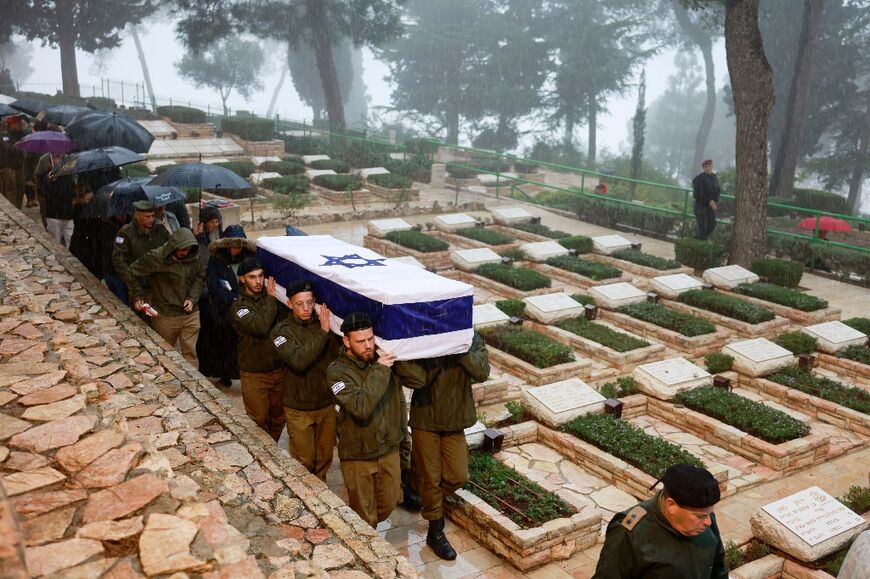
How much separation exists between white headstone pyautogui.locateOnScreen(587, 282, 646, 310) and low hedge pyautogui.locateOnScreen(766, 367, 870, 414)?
2.59 m

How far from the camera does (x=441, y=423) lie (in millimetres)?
4926

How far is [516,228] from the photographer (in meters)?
15.8

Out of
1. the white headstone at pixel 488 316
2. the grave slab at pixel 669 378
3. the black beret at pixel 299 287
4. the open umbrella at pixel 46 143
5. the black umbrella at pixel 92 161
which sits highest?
the open umbrella at pixel 46 143

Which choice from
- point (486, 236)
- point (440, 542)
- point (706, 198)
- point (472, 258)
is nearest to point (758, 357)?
point (472, 258)

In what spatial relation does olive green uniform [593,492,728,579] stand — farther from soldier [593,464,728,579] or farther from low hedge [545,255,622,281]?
low hedge [545,255,622,281]

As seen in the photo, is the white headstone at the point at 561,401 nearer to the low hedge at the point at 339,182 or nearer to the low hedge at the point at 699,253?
the low hedge at the point at 699,253

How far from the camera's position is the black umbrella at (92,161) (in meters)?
8.21

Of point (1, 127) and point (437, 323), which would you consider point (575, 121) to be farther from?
point (437, 323)

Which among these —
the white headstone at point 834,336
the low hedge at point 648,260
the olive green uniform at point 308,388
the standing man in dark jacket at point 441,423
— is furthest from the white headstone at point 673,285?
the olive green uniform at point 308,388

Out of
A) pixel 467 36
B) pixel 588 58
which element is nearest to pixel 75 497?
pixel 588 58

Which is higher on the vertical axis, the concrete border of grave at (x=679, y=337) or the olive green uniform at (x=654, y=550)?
the olive green uniform at (x=654, y=550)

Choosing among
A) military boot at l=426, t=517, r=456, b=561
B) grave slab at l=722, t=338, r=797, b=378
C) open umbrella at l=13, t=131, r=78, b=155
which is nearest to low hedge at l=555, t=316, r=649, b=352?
grave slab at l=722, t=338, r=797, b=378

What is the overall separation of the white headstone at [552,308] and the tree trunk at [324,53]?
20.3 m

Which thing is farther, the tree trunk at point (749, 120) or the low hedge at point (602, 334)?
the tree trunk at point (749, 120)
